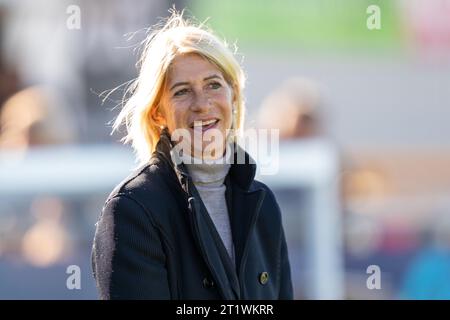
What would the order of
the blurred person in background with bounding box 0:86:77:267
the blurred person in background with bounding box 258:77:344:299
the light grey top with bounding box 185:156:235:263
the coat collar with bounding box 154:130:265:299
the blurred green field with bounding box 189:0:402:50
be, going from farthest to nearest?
the blurred green field with bounding box 189:0:402:50
the blurred person in background with bounding box 258:77:344:299
the blurred person in background with bounding box 0:86:77:267
the light grey top with bounding box 185:156:235:263
the coat collar with bounding box 154:130:265:299

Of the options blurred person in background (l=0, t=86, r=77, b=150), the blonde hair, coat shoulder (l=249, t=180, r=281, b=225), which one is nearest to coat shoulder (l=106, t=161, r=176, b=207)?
the blonde hair

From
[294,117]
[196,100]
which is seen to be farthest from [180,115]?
[294,117]

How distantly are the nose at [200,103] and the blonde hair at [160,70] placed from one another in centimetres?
10

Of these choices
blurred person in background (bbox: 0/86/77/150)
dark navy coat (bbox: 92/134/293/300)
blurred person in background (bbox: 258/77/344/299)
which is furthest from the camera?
blurred person in background (bbox: 258/77/344/299)

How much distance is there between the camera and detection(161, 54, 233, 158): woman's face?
293 centimetres

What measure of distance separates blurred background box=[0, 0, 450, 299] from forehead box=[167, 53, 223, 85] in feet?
3.30

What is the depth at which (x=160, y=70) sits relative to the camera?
294cm

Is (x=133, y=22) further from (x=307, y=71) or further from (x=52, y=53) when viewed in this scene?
(x=307, y=71)

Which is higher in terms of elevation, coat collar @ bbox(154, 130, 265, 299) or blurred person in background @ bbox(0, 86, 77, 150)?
blurred person in background @ bbox(0, 86, 77, 150)

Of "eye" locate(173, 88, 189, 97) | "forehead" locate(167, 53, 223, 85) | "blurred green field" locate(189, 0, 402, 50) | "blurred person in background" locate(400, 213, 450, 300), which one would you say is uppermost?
"blurred green field" locate(189, 0, 402, 50)

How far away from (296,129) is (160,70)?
322 cm

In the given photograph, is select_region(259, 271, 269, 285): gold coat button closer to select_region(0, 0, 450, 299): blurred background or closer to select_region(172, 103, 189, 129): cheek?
select_region(172, 103, 189, 129): cheek
